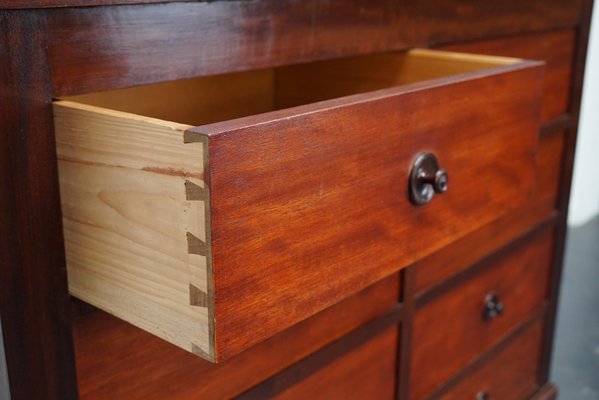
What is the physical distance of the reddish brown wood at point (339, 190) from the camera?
485mm

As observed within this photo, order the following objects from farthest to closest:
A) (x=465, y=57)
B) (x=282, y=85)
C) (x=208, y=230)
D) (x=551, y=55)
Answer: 1. (x=551, y=55)
2. (x=282, y=85)
3. (x=465, y=57)
4. (x=208, y=230)

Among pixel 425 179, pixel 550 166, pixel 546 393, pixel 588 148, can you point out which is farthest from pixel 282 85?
pixel 588 148

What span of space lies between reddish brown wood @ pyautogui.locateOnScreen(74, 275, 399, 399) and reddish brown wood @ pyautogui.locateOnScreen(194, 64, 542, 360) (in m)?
0.16

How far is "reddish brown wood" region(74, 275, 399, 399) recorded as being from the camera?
62 cm

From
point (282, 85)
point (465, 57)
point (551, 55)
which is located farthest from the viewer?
point (551, 55)

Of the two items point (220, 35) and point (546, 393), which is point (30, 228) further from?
point (546, 393)

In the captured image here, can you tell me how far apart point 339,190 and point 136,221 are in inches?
5.8

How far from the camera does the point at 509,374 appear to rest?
1298 mm

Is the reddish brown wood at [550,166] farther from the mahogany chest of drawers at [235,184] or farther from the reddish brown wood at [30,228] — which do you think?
the reddish brown wood at [30,228]

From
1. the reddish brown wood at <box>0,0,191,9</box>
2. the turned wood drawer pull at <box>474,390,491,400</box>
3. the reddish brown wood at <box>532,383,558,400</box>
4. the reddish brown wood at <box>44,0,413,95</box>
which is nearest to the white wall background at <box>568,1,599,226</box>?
the reddish brown wood at <box>532,383,558,400</box>

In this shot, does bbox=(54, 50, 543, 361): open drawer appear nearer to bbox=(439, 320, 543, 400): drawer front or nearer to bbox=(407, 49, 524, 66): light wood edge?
bbox=(407, 49, 524, 66): light wood edge

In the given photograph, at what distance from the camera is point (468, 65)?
2.60 feet

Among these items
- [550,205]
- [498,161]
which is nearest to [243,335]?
[498,161]

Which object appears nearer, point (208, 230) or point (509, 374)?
point (208, 230)
